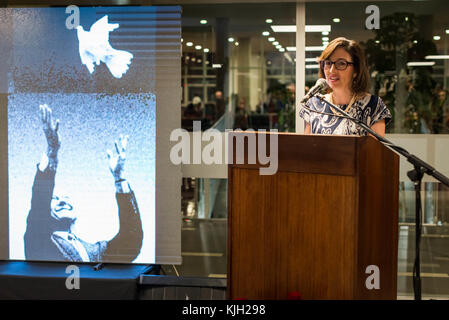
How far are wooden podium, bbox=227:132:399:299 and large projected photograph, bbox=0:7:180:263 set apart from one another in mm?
2736

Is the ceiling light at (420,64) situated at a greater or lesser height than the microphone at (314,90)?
greater

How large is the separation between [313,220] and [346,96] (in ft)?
3.80

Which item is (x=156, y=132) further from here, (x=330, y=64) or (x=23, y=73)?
(x=330, y=64)

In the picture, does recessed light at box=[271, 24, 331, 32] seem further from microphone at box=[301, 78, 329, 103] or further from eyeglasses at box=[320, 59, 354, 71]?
microphone at box=[301, 78, 329, 103]

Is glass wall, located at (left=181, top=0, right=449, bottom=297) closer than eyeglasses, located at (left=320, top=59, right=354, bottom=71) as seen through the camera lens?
No

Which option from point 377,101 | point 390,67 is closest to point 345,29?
point 390,67

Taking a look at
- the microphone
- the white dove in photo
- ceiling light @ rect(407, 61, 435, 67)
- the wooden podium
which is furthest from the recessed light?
the wooden podium

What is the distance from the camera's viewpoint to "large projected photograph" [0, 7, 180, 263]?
4.68 m

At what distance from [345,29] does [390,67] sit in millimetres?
467

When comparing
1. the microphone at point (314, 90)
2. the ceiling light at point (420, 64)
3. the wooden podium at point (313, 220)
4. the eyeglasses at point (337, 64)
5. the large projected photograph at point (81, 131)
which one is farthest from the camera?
the large projected photograph at point (81, 131)

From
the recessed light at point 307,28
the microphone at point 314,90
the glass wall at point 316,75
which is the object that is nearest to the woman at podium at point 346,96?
the microphone at point 314,90

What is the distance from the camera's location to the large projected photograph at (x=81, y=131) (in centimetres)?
468

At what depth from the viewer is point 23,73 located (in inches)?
188

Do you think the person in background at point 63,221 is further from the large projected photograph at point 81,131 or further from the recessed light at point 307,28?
the recessed light at point 307,28
